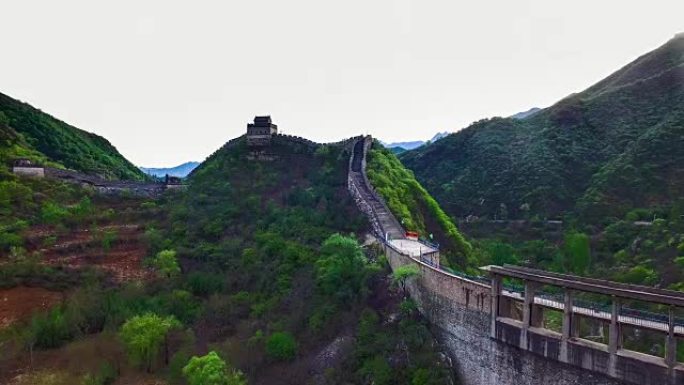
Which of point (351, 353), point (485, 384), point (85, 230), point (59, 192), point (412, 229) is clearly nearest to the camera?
point (485, 384)

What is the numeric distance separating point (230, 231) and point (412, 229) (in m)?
18.7

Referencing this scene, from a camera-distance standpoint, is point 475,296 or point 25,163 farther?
point 25,163

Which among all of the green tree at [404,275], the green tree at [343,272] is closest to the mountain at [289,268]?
Result: the green tree at [343,272]

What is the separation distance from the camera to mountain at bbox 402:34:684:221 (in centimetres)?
6106

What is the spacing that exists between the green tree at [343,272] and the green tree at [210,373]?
355 inches

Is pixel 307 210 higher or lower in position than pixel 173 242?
higher

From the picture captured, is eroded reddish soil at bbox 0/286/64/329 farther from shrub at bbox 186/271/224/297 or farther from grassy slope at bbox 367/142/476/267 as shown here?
grassy slope at bbox 367/142/476/267

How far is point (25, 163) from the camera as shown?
64562mm

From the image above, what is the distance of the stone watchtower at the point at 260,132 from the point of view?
2475 inches

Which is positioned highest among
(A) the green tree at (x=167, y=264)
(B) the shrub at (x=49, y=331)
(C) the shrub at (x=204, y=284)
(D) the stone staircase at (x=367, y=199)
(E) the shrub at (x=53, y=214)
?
(D) the stone staircase at (x=367, y=199)

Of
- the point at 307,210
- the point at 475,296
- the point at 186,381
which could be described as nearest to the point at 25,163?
the point at 307,210

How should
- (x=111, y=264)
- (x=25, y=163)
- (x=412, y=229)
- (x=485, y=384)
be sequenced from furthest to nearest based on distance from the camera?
(x=25, y=163)
(x=111, y=264)
(x=412, y=229)
(x=485, y=384)

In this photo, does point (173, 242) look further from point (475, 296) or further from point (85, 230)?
point (475, 296)

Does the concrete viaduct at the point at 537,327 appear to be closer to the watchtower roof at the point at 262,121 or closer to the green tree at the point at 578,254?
the green tree at the point at 578,254
